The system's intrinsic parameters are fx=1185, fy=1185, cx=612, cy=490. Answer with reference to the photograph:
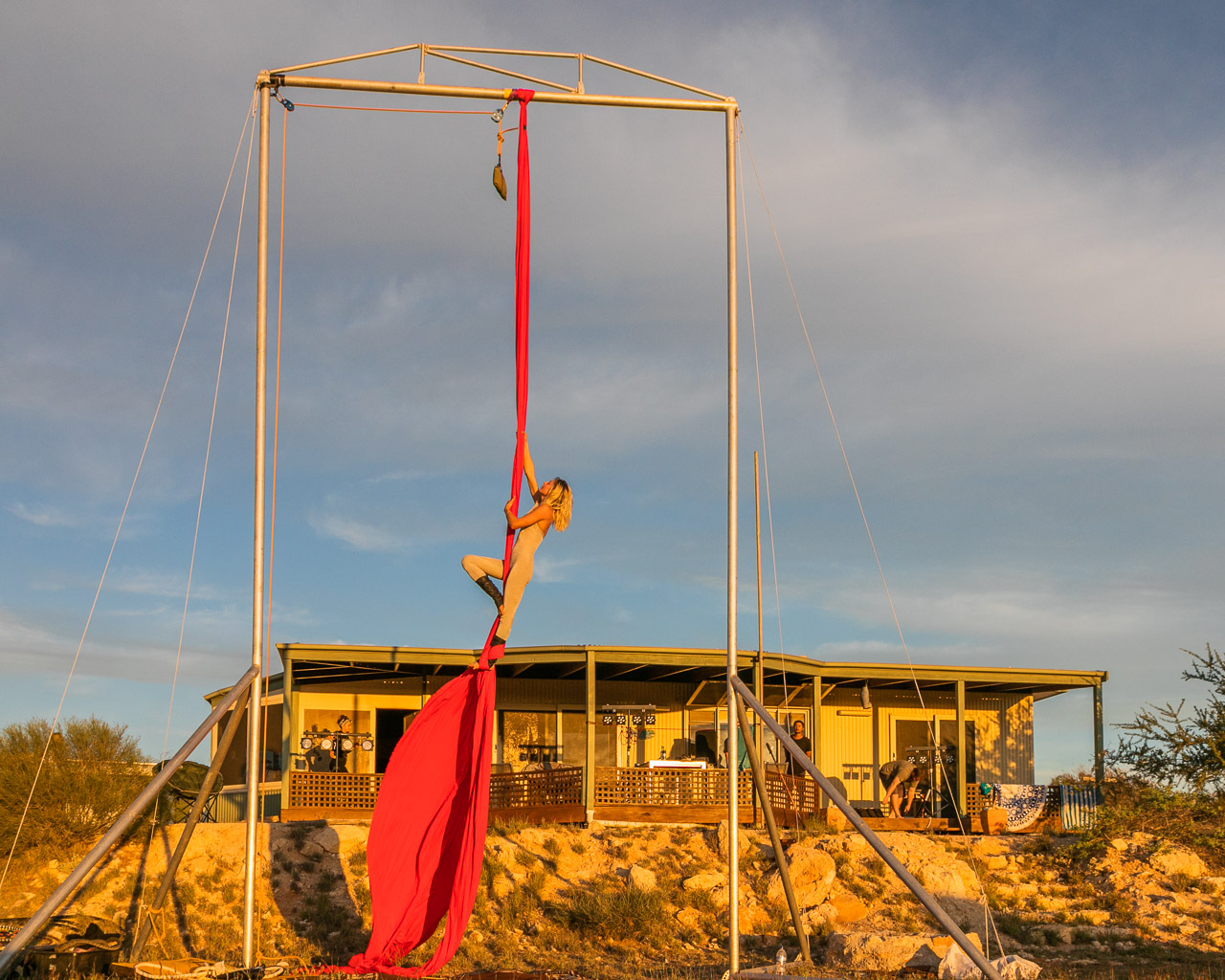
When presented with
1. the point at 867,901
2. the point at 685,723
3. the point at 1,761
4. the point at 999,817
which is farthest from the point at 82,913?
the point at 999,817

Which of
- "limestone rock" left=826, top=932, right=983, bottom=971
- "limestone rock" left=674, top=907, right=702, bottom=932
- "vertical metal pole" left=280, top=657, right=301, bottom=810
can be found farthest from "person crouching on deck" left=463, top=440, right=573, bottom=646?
"vertical metal pole" left=280, top=657, right=301, bottom=810

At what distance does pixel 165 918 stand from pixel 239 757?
6992 mm

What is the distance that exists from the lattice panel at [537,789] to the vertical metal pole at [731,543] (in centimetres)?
955

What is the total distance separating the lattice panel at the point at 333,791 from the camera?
742 inches

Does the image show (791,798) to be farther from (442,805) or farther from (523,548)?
(523,548)

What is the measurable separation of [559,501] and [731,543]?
1434 millimetres

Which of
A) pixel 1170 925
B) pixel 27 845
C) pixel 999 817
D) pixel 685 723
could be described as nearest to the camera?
pixel 1170 925

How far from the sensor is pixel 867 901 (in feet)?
52.5

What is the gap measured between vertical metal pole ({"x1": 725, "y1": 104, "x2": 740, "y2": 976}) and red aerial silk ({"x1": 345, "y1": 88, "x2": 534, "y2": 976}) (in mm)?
1677

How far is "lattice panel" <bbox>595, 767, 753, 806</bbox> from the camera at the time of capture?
1912 cm

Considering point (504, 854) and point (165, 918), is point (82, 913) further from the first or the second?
Result: point (504, 854)

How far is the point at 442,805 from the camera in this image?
358 inches

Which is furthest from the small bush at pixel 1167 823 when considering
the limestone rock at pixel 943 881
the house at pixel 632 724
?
the house at pixel 632 724

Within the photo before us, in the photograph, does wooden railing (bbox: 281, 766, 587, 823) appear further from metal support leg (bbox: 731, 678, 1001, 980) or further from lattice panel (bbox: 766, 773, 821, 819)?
metal support leg (bbox: 731, 678, 1001, 980)
